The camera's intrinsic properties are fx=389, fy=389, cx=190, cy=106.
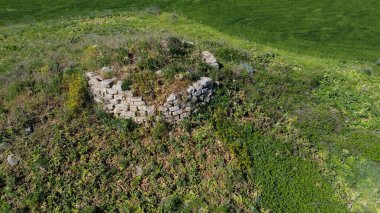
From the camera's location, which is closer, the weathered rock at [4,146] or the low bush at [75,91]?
the weathered rock at [4,146]

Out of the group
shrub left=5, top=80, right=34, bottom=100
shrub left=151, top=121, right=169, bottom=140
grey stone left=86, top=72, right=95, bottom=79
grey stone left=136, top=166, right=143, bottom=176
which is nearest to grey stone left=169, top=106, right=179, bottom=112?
shrub left=151, top=121, right=169, bottom=140

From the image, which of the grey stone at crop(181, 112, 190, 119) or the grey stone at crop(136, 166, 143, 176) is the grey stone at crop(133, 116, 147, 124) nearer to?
the grey stone at crop(181, 112, 190, 119)

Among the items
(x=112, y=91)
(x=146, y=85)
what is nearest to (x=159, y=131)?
(x=146, y=85)

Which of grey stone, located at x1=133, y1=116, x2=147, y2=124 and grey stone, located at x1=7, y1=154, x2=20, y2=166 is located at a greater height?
grey stone, located at x1=133, y1=116, x2=147, y2=124

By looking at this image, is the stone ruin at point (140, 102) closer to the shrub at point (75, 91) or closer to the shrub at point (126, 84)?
the shrub at point (126, 84)

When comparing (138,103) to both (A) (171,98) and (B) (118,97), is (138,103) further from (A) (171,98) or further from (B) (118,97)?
(A) (171,98)

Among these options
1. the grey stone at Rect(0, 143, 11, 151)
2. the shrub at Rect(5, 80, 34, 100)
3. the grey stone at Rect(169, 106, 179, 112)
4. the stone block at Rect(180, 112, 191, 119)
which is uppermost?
the shrub at Rect(5, 80, 34, 100)

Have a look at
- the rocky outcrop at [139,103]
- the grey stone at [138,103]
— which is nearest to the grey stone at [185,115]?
the rocky outcrop at [139,103]
